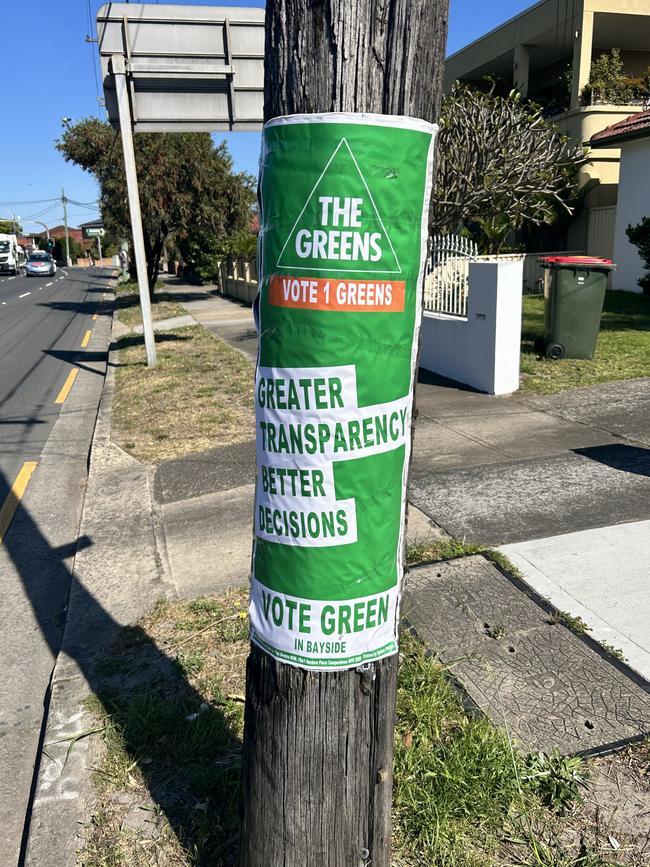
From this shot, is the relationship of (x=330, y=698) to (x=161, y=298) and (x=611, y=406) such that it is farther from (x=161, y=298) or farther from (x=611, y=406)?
(x=161, y=298)

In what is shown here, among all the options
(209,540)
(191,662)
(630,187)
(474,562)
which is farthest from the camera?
(630,187)

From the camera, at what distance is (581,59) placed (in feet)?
67.7

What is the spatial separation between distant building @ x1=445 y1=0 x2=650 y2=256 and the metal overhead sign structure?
12.1 metres

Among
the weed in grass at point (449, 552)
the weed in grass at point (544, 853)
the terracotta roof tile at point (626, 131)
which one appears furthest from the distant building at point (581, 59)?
the weed in grass at point (544, 853)

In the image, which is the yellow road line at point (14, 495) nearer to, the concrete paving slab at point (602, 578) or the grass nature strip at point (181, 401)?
the grass nature strip at point (181, 401)

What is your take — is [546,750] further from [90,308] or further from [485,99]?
[90,308]

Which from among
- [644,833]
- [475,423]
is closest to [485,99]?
[475,423]

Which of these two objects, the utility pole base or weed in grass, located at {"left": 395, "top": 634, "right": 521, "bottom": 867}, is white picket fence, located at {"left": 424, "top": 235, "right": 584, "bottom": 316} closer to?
weed in grass, located at {"left": 395, "top": 634, "right": 521, "bottom": 867}

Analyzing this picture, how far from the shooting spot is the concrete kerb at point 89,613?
2.83 meters

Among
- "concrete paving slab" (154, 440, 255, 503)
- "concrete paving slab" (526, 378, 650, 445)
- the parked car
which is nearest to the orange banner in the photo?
"concrete paving slab" (154, 440, 255, 503)

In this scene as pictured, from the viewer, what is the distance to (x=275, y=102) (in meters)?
1.85

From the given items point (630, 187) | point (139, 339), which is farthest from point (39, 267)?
point (630, 187)

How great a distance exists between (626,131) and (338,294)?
18.0 metres

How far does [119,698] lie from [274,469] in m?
2.13
